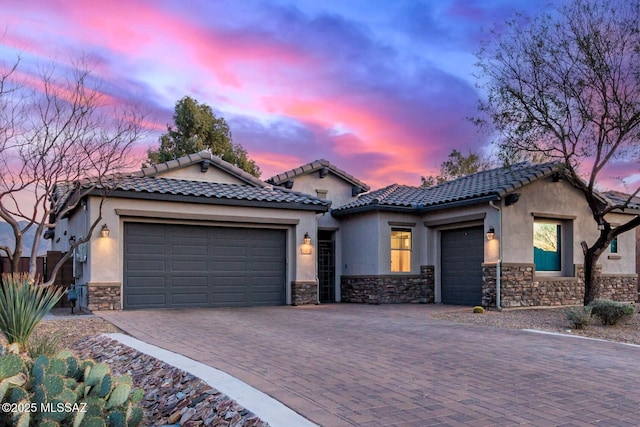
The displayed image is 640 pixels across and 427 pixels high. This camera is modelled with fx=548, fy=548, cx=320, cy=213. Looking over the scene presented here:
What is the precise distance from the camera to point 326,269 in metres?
19.9

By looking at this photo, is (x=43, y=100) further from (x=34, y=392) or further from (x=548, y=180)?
(x=548, y=180)

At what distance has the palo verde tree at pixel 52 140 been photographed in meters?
11.8

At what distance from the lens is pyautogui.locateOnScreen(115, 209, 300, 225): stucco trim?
14.6m

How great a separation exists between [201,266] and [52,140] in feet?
17.2

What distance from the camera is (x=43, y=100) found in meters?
12.4

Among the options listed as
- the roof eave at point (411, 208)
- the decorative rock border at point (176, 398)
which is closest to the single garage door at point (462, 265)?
the roof eave at point (411, 208)

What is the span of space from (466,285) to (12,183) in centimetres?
1301

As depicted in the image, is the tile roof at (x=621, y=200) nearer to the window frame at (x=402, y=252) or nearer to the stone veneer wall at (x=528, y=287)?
the stone veneer wall at (x=528, y=287)

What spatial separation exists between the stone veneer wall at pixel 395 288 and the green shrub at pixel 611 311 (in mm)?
6864

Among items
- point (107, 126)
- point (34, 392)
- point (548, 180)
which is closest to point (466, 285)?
point (548, 180)

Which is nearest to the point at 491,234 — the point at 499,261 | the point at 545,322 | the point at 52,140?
the point at 499,261

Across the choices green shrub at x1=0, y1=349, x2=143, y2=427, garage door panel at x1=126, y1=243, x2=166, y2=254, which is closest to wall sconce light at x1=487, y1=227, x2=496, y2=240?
garage door panel at x1=126, y1=243, x2=166, y2=254

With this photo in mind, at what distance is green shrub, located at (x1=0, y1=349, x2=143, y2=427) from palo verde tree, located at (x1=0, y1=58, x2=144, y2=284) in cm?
692

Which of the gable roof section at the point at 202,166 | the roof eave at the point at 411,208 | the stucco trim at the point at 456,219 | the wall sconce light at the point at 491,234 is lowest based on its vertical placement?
the wall sconce light at the point at 491,234
